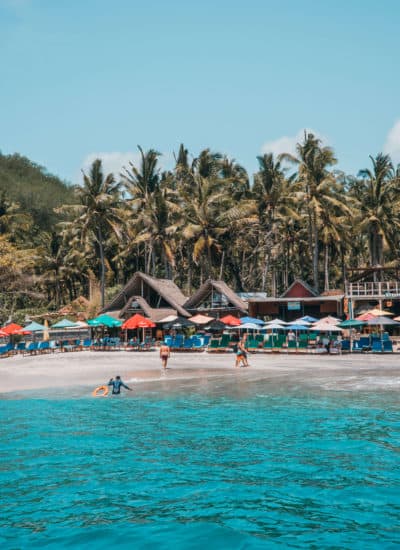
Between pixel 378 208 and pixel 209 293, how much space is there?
58.9 ft

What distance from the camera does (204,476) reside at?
34.7 feet

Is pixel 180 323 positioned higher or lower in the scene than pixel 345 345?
higher

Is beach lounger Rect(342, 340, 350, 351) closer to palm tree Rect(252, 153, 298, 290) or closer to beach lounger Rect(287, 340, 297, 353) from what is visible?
beach lounger Rect(287, 340, 297, 353)

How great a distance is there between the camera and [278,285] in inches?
2896

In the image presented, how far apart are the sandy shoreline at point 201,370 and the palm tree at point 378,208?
2387 cm

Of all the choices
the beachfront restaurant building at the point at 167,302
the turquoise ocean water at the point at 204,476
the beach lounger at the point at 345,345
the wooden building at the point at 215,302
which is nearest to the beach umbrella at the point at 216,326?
the wooden building at the point at 215,302

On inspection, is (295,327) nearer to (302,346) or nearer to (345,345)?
(302,346)

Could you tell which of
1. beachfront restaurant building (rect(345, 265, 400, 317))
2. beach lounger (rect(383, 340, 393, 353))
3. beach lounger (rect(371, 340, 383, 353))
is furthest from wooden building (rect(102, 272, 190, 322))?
beach lounger (rect(383, 340, 393, 353))

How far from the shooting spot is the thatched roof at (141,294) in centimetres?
4647

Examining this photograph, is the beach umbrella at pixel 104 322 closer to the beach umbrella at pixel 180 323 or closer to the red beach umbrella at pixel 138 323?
the red beach umbrella at pixel 138 323

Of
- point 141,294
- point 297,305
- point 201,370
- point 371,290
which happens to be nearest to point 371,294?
point 371,290

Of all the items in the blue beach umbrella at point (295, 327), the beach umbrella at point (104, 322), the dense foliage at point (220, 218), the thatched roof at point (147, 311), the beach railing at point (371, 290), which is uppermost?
the dense foliage at point (220, 218)

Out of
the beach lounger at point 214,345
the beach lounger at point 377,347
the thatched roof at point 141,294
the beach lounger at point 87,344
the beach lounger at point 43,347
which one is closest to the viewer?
the beach lounger at point 377,347

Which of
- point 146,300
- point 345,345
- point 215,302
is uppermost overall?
point 146,300
